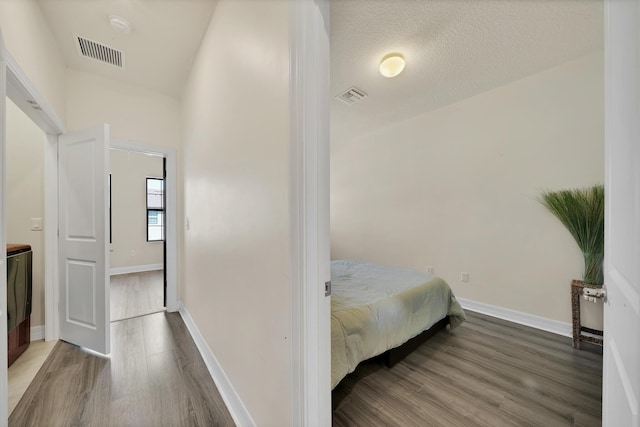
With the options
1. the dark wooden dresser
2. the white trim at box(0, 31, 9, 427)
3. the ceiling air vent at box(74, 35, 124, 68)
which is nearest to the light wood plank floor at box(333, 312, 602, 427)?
the white trim at box(0, 31, 9, 427)

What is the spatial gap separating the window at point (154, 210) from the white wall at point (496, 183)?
16.4ft

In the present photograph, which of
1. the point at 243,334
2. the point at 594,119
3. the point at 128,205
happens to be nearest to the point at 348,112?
the point at 594,119

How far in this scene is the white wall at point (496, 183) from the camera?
7.76 feet

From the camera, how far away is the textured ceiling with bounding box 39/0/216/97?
1825mm

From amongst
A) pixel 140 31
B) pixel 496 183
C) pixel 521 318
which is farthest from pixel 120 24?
pixel 521 318

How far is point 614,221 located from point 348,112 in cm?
324

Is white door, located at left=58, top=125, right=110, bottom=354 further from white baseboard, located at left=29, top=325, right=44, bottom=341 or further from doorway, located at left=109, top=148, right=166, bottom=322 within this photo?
doorway, located at left=109, top=148, right=166, bottom=322

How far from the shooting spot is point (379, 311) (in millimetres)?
1760

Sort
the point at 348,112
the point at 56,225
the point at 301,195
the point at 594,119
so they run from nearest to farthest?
the point at 301,195 → the point at 594,119 → the point at 56,225 → the point at 348,112

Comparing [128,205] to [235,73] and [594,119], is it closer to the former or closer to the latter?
[235,73]

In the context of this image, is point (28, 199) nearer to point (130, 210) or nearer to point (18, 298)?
point (18, 298)

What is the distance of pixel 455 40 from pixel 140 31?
2720mm

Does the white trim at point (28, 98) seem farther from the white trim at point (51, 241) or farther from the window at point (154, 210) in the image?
the window at point (154, 210)

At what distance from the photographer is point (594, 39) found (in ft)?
6.74
